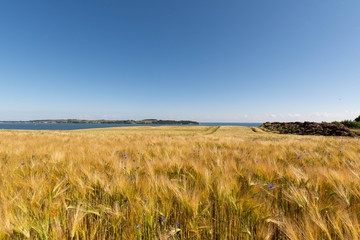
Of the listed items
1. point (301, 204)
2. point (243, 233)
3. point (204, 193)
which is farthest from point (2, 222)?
point (301, 204)

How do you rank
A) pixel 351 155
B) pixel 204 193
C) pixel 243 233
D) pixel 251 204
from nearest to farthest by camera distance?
pixel 243 233, pixel 251 204, pixel 204 193, pixel 351 155

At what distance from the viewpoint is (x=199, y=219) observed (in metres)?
1.26

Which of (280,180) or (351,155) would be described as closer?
(280,180)

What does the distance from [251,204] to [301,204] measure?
0.50 meters

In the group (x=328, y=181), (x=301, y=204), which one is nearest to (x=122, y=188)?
(x=301, y=204)

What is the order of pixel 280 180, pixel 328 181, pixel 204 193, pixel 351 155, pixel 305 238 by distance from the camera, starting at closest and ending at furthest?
pixel 305 238 < pixel 204 193 < pixel 328 181 < pixel 280 180 < pixel 351 155

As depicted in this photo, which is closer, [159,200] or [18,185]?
[159,200]

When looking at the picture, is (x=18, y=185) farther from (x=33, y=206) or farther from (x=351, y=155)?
(x=351, y=155)

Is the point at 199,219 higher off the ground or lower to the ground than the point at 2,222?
lower

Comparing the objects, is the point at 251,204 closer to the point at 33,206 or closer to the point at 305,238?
the point at 305,238

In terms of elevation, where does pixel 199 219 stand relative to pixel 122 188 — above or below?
below

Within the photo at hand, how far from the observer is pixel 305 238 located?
91 cm

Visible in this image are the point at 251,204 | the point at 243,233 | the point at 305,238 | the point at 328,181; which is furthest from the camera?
the point at 328,181

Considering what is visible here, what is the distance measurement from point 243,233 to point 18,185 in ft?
8.62
